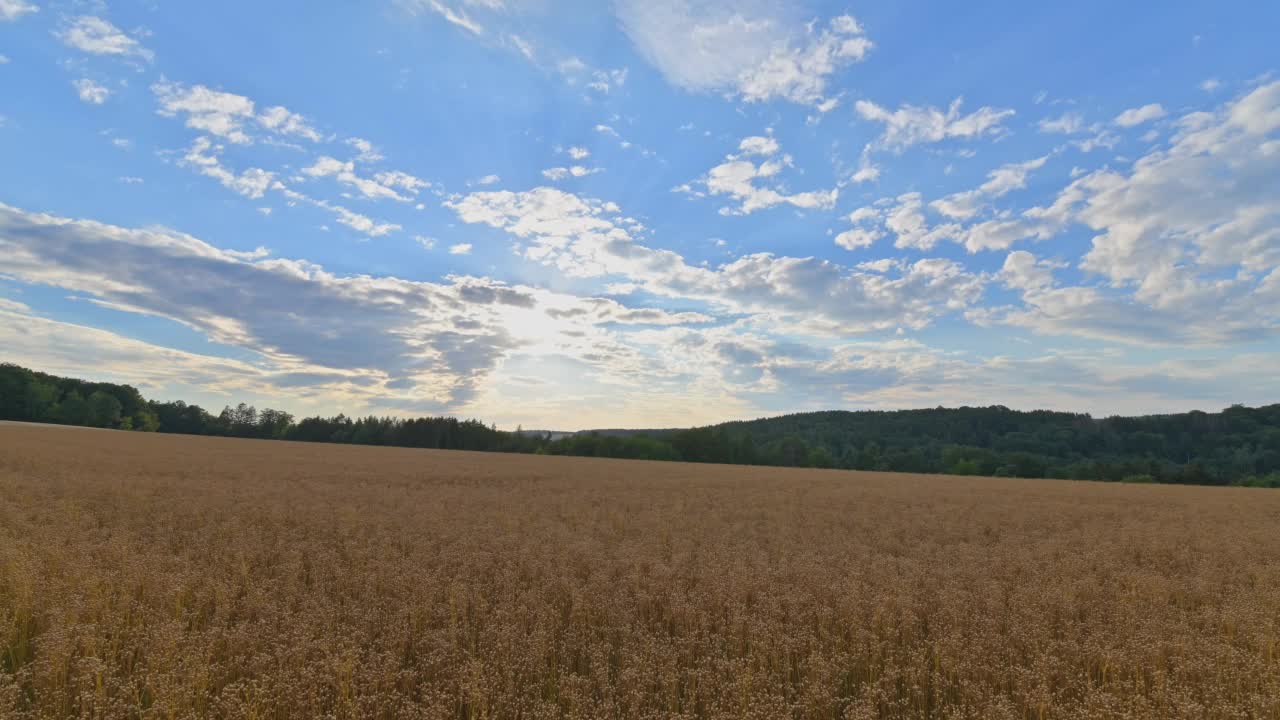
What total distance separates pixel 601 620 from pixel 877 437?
11728 cm

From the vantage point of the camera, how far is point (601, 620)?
6961 mm

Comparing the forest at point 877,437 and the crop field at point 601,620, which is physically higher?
the forest at point 877,437

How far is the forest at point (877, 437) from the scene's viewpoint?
82312 millimetres

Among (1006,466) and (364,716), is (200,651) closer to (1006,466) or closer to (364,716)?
(364,716)

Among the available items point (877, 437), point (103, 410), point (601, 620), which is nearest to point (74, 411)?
point (103, 410)

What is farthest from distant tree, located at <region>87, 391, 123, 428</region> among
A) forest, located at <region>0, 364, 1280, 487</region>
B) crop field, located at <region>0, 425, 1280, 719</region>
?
crop field, located at <region>0, 425, 1280, 719</region>

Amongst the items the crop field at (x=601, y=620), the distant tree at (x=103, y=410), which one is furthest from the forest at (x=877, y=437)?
the crop field at (x=601, y=620)

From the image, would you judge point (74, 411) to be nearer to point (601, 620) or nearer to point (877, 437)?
point (601, 620)

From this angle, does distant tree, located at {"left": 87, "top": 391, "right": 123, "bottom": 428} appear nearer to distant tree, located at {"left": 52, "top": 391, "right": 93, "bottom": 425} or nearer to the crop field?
distant tree, located at {"left": 52, "top": 391, "right": 93, "bottom": 425}

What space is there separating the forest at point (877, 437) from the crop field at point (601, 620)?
79.3 meters

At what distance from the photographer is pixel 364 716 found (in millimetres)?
4680

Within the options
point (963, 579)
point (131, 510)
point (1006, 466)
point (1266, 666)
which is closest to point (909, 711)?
point (1266, 666)

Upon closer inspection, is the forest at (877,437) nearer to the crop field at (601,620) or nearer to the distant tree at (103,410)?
the distant tree at (103,410)

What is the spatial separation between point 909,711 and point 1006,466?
291 feet
